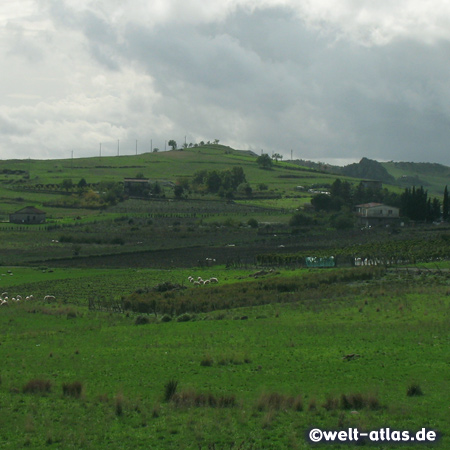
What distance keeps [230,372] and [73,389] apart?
532 centimetres

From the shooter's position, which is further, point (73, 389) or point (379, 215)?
point (379, 215)

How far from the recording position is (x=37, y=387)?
66.8 ft

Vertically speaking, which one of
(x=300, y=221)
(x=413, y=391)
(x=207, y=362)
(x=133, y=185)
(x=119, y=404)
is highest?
(x=133, y=185)

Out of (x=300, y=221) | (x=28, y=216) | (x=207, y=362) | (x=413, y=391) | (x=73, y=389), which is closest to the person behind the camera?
(x=413, y=391)

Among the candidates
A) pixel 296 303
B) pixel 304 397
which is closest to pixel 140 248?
pixel 296 303

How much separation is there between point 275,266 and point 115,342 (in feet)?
125

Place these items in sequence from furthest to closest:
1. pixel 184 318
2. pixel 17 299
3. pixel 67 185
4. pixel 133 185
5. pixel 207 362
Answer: pixel 67 185
pixel 133 185
pixel 17 299
pixel 184 318
pixel 207 362

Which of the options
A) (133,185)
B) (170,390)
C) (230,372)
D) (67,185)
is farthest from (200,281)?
(67,185)

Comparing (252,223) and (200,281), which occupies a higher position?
(252,223)

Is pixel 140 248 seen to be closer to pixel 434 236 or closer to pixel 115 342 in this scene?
pixel 434 236

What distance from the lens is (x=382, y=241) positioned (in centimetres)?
8188

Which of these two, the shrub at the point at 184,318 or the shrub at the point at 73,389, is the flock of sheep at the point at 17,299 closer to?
the shrub at the point at 184,318

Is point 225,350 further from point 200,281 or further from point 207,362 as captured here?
point 200,281

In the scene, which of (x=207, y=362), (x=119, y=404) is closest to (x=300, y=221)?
(x=207, y=362)
